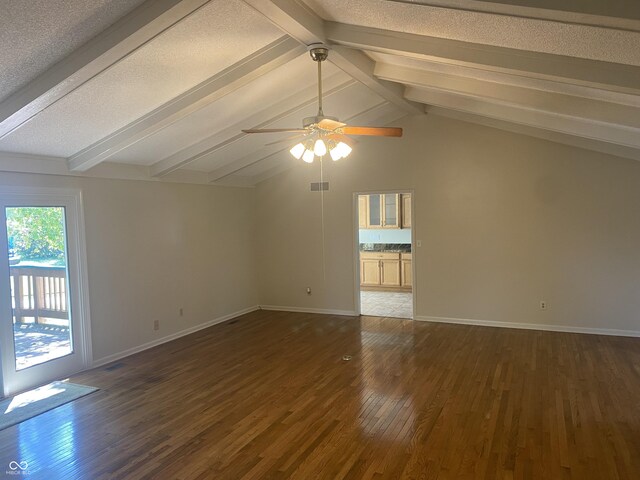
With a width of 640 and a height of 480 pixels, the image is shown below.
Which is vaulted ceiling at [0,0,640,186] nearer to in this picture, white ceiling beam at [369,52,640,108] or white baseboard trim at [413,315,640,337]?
white ceiling beam at [369,52,640,108]

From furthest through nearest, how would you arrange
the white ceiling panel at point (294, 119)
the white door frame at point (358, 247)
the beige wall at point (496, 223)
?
the white door frame at point (358, 247) < the beige wall at point (496, 223) < the white ceiling panel at point (294, 119)

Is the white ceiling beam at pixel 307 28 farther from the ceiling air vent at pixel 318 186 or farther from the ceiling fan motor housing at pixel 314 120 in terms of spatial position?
the ceiling air vent at pixel 318 186

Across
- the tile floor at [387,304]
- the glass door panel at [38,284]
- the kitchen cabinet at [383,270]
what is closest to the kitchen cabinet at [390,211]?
the kitchen cabinet at [383,270]

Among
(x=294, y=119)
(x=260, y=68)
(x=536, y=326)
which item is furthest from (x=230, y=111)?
(x=536, y=326)

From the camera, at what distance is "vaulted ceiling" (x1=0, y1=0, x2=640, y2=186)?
2.41m

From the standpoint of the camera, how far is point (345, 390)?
419cm

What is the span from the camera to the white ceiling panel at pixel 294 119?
205 inches

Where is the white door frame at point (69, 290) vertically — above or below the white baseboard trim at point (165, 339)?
above

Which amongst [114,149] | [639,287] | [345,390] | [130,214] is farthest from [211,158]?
[639,287]

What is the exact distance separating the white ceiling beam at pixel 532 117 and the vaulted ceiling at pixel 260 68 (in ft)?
0.06

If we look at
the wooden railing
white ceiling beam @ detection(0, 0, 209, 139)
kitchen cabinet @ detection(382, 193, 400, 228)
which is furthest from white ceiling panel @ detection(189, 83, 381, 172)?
kitchen cabinet @ detection(382, 193, 400, 228)

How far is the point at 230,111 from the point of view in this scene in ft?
15.4

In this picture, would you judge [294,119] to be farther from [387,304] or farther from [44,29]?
[387,304]

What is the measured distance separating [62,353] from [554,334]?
6048 millimetres
